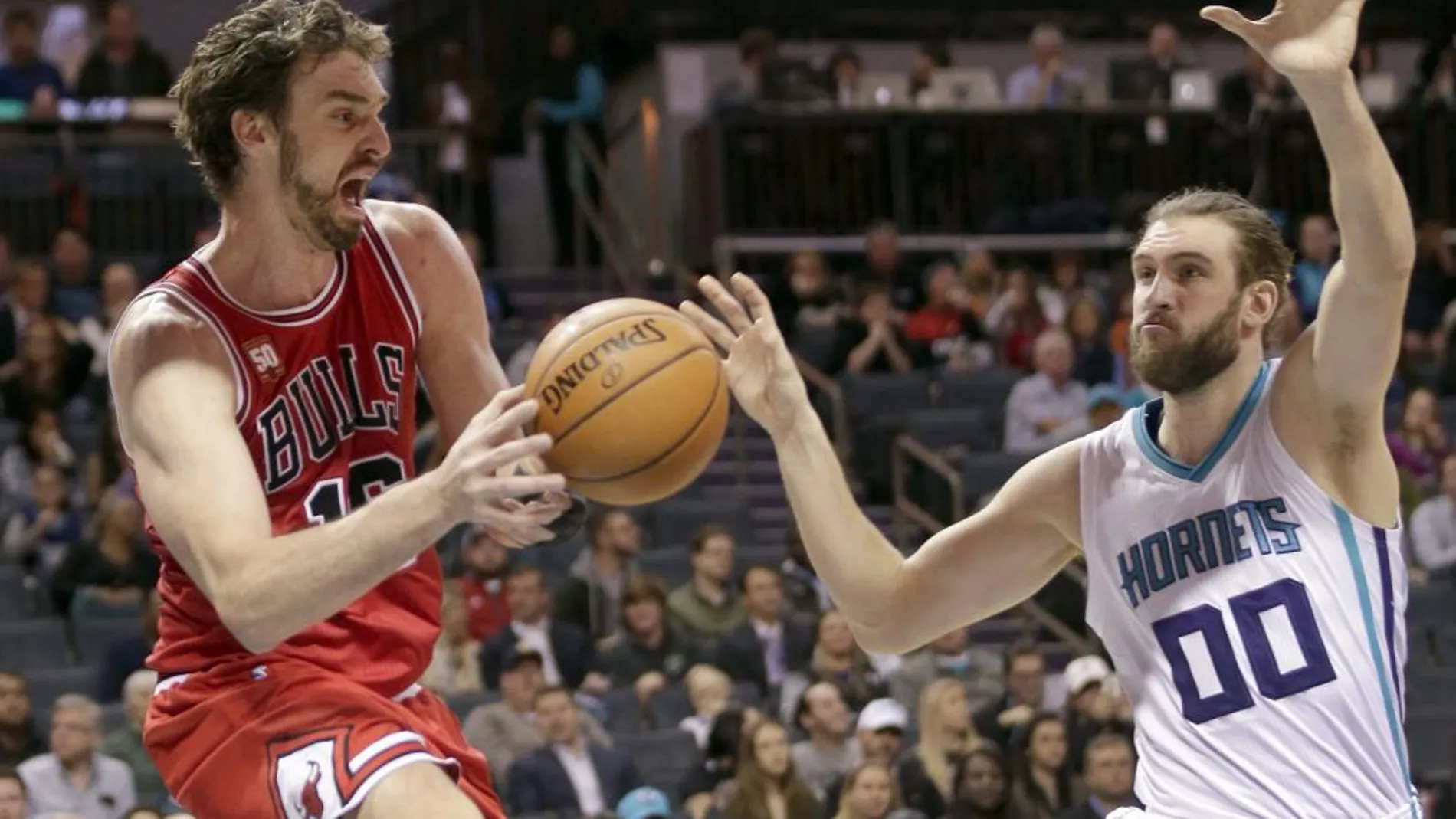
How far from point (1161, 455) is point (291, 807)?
6.26 ft

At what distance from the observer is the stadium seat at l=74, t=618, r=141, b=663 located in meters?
11.3

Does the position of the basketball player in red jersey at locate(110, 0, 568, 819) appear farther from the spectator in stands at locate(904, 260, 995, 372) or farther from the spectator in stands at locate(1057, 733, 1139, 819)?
the spectator in stands at locate(904, 260, 995, 372)

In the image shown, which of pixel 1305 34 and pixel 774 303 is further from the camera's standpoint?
pixel 774 303

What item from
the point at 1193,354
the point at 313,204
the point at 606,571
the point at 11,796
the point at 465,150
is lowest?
the point at 606,571

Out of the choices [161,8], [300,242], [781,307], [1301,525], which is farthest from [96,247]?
[1301,525]

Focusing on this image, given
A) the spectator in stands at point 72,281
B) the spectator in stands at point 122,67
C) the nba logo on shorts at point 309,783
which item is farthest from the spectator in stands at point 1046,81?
the nba logo on shorts at point 309,783

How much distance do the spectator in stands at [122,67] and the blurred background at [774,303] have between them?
25 millimetres

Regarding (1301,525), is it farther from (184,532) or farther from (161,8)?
(161,8)

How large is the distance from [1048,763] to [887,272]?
5.91m

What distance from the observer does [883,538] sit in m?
5.01

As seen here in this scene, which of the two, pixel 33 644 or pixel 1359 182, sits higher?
pixel 1359 182

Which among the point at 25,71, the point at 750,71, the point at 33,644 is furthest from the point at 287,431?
the point at 750,71

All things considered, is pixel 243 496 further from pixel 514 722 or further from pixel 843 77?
pixel 843 77

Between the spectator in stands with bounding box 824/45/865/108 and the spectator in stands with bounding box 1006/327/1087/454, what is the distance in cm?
393
